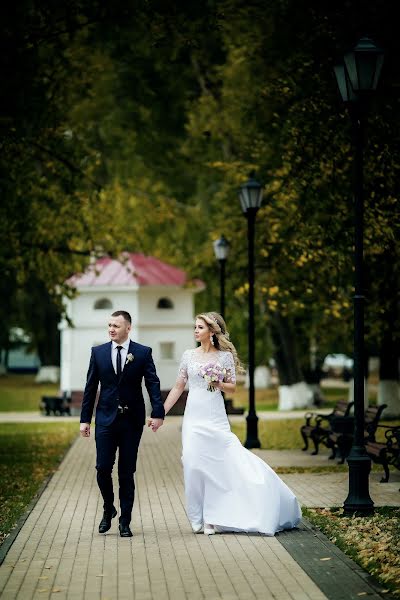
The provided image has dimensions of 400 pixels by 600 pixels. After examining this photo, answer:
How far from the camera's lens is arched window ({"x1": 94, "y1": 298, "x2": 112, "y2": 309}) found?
40.2 metres

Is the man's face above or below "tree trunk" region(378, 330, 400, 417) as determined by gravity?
above

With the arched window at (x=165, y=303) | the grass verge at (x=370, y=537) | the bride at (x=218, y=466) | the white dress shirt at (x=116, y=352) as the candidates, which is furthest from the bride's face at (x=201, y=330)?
the arched window at (x=165, y=303)

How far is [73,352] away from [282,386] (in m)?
6.96

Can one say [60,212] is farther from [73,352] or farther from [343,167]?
[73,352]

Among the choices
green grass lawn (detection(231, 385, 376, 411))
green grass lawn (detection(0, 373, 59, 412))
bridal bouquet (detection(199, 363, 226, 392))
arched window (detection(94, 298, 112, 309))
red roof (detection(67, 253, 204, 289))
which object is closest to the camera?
bridal bouquet (detection(199, 363, 226, 392))

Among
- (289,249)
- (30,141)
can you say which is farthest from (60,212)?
(289,249)

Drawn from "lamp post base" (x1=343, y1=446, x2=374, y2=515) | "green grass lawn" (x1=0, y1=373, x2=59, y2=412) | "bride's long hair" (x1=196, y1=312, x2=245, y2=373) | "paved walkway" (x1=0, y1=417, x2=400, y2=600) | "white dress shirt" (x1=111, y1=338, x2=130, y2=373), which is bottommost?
"green grass lawn" (x1=0, y1=373, x2=59, y2=412)

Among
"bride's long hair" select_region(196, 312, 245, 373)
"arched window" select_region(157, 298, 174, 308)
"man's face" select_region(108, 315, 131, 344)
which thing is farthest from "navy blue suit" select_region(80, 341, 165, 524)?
"arched window" select_region(157, 298, 174, 308)

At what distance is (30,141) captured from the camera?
900 inches

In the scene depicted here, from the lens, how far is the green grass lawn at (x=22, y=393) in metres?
46.1

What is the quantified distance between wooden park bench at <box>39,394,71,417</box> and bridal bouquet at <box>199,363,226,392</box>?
27.0 m

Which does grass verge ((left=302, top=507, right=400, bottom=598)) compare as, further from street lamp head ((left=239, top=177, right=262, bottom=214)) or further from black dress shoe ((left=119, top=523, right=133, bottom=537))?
street lamp head ((left=239, top=177, right=262, bottom=214))

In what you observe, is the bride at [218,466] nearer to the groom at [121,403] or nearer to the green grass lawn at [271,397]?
the groom at [121,403]

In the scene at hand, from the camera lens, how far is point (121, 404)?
438 inches
